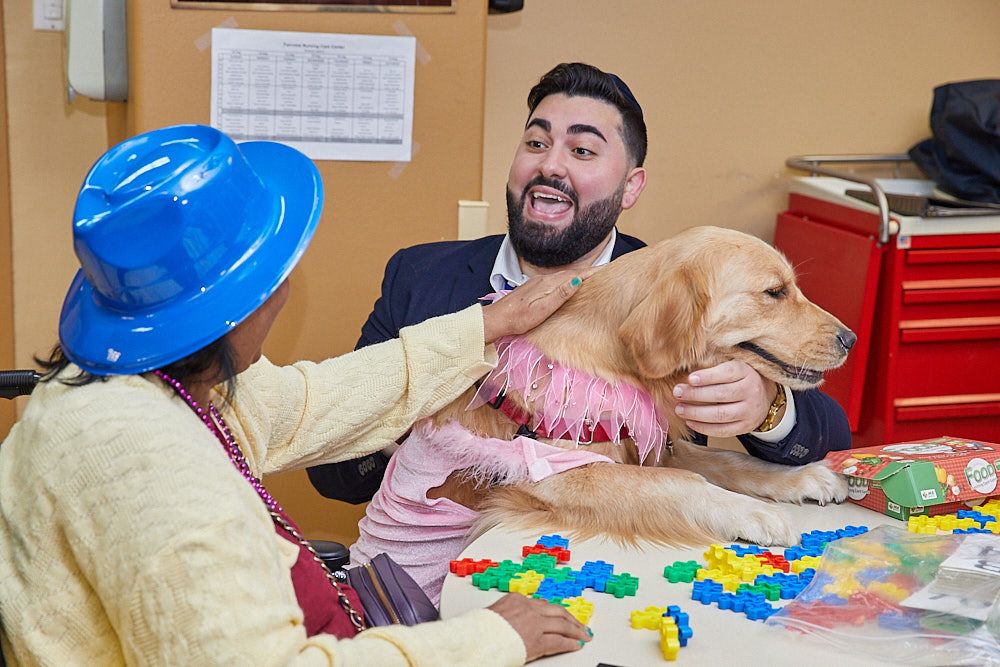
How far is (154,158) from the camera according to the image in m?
1.00

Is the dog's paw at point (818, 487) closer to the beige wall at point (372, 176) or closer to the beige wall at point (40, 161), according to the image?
the beige wall at point (372, 176)

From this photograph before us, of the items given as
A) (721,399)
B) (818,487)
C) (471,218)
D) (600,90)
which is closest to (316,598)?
(721,399)

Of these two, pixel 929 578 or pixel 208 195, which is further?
pixel 929 578

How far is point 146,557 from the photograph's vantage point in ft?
2.81

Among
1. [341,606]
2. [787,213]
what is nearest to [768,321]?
[341,606]

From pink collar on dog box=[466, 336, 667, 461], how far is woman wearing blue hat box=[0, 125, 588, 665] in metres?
0.51

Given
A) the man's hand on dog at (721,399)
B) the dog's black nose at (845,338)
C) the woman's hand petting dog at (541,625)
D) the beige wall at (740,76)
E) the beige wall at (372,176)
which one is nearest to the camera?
the woman's hand petting dog at (541,625)

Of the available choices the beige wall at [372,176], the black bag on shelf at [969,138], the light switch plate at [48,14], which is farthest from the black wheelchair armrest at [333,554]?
the black bag on shelf at [969,138]

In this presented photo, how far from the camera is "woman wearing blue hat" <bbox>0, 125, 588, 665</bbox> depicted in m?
0.87

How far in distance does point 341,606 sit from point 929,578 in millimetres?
676

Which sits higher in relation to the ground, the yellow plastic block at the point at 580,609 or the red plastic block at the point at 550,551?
the yellow plastic block at the point at 580,609

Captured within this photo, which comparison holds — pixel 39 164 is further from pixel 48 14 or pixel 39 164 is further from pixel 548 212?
pixel 548 212

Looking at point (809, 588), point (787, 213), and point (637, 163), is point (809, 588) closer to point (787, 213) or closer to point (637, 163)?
point (637, 163)

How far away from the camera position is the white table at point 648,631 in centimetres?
111
